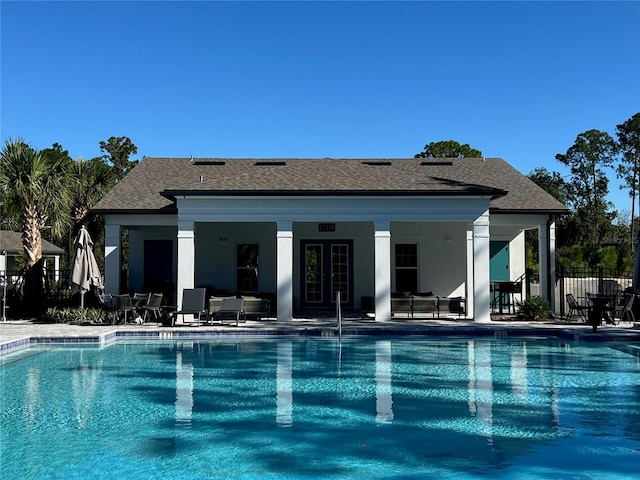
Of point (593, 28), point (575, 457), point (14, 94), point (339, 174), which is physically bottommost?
point (575, 457)

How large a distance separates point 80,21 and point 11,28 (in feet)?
6.83

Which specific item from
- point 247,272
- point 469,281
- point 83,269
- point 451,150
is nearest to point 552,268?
point 469,281

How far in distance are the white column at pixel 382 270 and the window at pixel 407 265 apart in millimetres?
4028

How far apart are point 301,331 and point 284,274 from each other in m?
2.56

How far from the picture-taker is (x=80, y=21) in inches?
721

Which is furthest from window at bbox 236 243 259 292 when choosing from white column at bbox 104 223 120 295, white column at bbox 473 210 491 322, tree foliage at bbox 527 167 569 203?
tree foliage at bbox 527 167 569 203

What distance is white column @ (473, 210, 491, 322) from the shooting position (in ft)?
57.9

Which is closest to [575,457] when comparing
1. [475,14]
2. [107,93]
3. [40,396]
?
[40,396]

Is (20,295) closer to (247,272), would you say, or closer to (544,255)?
(247,272)

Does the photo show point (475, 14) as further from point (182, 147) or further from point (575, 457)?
point (182, 147)

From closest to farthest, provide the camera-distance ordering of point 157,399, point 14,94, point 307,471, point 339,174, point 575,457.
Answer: point 307,471
point 575,457
point 157,399
point 14,94
point 339,174

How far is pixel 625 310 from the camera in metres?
17.7

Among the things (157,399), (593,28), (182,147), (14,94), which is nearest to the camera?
(157,399)

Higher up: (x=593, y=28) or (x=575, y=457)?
(x=593, y=28)
